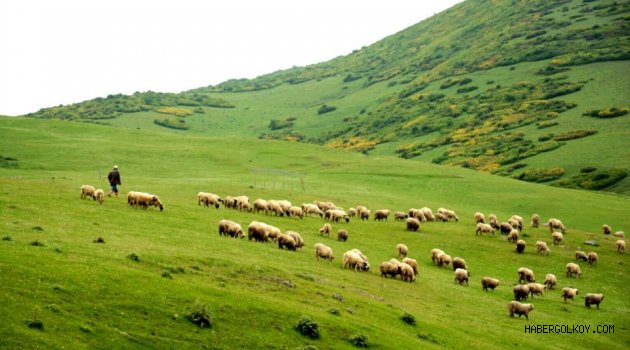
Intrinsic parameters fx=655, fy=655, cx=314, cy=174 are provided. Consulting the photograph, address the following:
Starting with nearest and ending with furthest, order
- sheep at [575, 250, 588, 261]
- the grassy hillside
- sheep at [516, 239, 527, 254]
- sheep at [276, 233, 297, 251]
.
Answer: the grassy hillside < sheep at [276, 233, 297, 251] < sheep at [575, 250, 588, 261] < sheep at [516, 239, 527, 254]

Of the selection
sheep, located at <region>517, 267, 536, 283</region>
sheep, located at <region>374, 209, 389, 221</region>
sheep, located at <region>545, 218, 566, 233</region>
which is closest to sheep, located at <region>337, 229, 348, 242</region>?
sheep, located at <region>517, 267, 536, 283</region>

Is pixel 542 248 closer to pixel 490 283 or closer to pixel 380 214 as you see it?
pixel 490 283

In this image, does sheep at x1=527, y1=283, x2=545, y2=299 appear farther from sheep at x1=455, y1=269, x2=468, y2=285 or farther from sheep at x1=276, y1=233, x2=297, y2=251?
sheep at x1=276, y1=233, x2=297, y2=251

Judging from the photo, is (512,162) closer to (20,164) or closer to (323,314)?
(20,164)

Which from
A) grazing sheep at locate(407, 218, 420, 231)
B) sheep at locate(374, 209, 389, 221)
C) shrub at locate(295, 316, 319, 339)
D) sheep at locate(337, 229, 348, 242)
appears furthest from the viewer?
sheep at locate(374, 209, 389, 221)

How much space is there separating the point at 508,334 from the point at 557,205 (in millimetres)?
59567

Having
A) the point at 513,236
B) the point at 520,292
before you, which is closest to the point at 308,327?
the point at 520,292

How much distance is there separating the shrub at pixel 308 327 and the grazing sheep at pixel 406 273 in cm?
1613

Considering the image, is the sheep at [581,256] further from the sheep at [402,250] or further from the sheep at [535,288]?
the sheep at [402,250]

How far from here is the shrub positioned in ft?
87.2

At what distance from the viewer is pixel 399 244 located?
5066 centimetres

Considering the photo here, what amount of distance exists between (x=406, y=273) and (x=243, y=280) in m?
14.1

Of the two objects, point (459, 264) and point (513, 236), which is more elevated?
point (459, 264)

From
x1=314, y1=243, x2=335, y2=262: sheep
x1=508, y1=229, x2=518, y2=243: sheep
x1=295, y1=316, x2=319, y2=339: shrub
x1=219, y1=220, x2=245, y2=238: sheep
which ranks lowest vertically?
x1=508, y1=229, x2=518, y2=243: sheep
